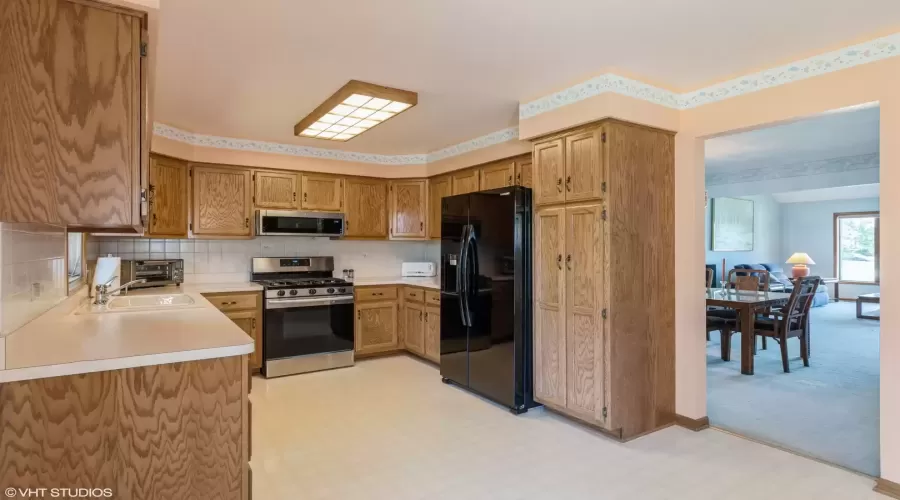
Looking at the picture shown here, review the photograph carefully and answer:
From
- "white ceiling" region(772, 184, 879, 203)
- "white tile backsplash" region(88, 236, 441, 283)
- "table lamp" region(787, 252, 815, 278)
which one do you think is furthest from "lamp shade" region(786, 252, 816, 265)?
"white tile backsplash" region(88, 236, 441, 283)

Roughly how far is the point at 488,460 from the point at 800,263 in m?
10.1

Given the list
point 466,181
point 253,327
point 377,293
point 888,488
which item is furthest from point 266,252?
point 888,488

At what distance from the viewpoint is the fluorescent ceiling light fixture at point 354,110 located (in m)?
3.13

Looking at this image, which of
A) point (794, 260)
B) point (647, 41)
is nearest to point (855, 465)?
point (647, 41)

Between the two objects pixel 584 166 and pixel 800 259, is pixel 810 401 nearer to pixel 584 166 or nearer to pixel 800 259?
pixel 584 166

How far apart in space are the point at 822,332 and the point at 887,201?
5564mm

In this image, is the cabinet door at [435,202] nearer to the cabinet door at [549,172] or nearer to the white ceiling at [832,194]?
the cabinet door at [549,172]

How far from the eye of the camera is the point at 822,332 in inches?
267

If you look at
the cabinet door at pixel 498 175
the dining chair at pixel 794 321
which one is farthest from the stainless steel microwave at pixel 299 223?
the dining chair at pixel 794 321

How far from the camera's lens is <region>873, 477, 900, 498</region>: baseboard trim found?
233 cm

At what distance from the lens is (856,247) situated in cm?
1002

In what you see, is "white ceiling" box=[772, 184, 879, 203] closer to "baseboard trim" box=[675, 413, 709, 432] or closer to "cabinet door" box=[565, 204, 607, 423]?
"baseboard trim" box=[675, 413, 709, 432]

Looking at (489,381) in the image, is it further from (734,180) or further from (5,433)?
(734,180)

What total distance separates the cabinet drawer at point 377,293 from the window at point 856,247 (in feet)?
33.4
